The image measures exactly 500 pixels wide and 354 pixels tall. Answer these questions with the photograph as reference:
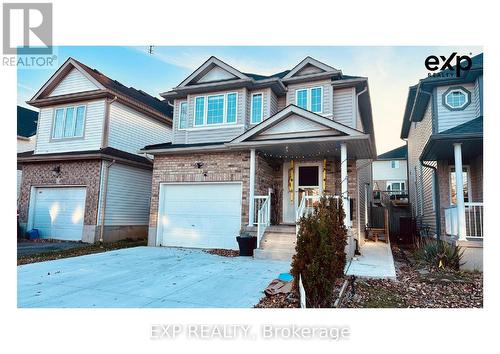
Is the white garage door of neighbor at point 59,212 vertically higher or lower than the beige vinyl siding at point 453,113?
lower

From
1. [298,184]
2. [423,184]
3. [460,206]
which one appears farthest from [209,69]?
[423,184]

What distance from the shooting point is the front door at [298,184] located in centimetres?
1040

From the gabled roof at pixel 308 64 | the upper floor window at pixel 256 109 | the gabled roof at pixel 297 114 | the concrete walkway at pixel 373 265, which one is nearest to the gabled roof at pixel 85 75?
the upper floor window at pixel 256 109

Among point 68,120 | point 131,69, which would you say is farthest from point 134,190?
point 131,69

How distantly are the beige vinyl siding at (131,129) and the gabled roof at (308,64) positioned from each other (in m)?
6.71

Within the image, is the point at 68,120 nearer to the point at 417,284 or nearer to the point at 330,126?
the point at 330,126

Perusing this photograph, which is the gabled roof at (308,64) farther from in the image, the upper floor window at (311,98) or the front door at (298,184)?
the front door at (298,184)

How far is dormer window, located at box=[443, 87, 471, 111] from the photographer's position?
9.38 meters

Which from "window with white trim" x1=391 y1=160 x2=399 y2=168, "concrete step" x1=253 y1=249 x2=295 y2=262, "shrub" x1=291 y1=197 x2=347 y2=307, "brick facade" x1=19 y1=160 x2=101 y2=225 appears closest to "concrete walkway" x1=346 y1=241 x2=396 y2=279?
"concrete step" x1=253 y1=249 x2=295 y2=262

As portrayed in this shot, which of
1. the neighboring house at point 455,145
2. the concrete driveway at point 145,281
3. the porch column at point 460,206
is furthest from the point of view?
the neighboring house at point 455,145

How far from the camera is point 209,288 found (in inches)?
213

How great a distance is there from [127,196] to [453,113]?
11.6m

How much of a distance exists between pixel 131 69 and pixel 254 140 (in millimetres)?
3814

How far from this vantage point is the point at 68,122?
13.1m
